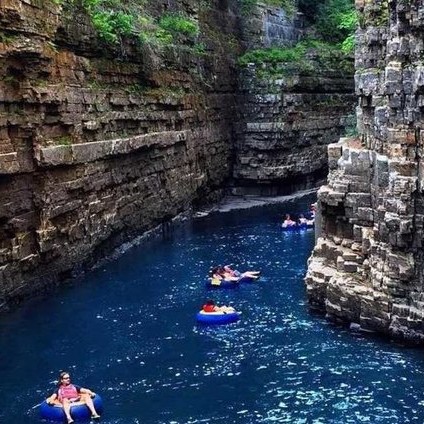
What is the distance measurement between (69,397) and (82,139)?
37.6 ft

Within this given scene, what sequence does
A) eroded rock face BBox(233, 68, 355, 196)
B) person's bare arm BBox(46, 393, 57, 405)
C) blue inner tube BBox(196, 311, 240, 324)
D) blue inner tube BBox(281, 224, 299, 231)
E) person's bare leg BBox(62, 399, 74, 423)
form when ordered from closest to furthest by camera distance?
1. person's bare leg BBox(62, 399, 74, 423)
2. person's bare arm BBox(46, 393, 57, 405)
3. blue inner tube BBox(196, 311, 240, 324)
4. blue inner tube BBox(281, 224, 299, 231)
5. eroded rock face BBox(233, 68, 355, 196)

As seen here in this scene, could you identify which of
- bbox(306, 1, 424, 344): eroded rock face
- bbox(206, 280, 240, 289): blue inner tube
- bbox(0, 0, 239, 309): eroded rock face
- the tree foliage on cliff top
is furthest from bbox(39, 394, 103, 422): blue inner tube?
the tree foliage on cliff top

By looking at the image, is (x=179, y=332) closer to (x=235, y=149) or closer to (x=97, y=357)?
(x=97, y=357)

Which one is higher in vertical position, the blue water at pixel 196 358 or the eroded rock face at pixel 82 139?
the eroded rock face at pixel 82 139

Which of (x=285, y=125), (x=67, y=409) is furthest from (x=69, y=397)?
(x=285, y=125)

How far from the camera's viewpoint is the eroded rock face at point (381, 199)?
15.7 metres

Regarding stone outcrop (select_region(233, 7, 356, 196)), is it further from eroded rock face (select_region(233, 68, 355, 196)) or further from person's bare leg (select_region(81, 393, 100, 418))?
person's bare leg (select_region(81, 393, 100, 418))

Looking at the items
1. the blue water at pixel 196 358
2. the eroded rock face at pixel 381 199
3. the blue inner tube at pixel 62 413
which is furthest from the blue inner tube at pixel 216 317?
the blue inner tube at pixel 62 413

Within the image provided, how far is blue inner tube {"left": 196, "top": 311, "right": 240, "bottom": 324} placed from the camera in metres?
18.8

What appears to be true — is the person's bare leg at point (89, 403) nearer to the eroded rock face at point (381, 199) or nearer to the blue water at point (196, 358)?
the blue water at point (196, 358)

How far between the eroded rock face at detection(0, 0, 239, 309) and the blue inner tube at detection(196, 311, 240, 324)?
5.21 m

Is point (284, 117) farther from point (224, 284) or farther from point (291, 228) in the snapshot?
point (224, 284)

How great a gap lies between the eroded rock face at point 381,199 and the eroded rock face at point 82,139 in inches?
311

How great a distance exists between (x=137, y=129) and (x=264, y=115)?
12.7 meters
